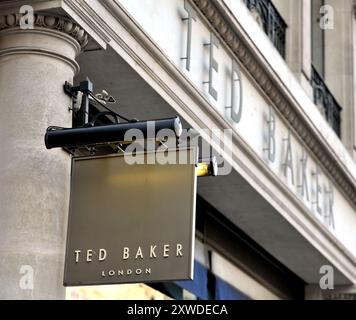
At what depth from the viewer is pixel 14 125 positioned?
360 inches

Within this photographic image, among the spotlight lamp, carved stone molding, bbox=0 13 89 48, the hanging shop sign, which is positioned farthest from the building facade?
the spotlight lamp

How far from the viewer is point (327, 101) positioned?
19281mm

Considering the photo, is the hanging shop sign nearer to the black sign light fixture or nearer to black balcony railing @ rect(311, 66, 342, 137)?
the black sign light fixture

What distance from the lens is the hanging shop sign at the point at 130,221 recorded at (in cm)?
820

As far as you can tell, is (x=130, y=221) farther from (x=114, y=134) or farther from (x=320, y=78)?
(x=320, y=78)

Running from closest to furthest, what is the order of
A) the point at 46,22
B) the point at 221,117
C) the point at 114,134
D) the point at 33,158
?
the point at 114,134, the point at 33,158, the point at 46,22, the point at 221,117

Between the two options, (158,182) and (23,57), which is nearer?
(158,182)

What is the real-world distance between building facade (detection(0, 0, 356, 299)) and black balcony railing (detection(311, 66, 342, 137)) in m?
0.04

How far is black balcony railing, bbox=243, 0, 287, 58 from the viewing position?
52.5ft

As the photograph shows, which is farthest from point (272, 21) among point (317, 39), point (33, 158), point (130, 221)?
point (130, 221)

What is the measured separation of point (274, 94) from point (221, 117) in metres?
2.46

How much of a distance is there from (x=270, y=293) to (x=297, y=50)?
390cm
